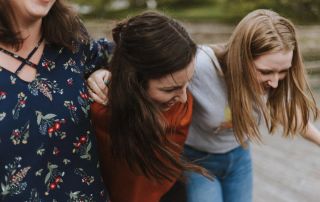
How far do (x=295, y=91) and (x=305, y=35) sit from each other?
5.76 m

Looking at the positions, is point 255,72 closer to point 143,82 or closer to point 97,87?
point 143,82

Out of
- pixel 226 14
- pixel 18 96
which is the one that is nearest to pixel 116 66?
pixel 18 96

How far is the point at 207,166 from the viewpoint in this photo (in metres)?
2.36

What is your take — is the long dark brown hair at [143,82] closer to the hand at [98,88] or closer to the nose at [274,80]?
the hand at [98,88]

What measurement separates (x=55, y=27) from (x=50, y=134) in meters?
0.33

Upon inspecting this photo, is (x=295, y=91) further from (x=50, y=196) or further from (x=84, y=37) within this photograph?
(x=50, y=196)

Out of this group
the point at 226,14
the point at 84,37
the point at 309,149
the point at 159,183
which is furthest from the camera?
the point at 226,14

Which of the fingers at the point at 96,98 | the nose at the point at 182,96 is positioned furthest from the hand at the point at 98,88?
the nose at the point at 182,96

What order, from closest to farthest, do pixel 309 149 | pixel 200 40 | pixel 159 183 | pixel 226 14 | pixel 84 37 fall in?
1. pixel 84 37
2. pixel 159 183
3. pixel 309 149
4. pixel 200 40
5. pixel 226 14

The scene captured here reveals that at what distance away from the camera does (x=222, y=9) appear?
841 centimetres

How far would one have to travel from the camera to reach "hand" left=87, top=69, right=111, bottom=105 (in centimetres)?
172

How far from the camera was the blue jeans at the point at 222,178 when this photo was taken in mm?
2297

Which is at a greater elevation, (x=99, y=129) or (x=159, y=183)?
(x=99, y=129)

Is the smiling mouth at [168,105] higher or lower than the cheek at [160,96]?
lower
